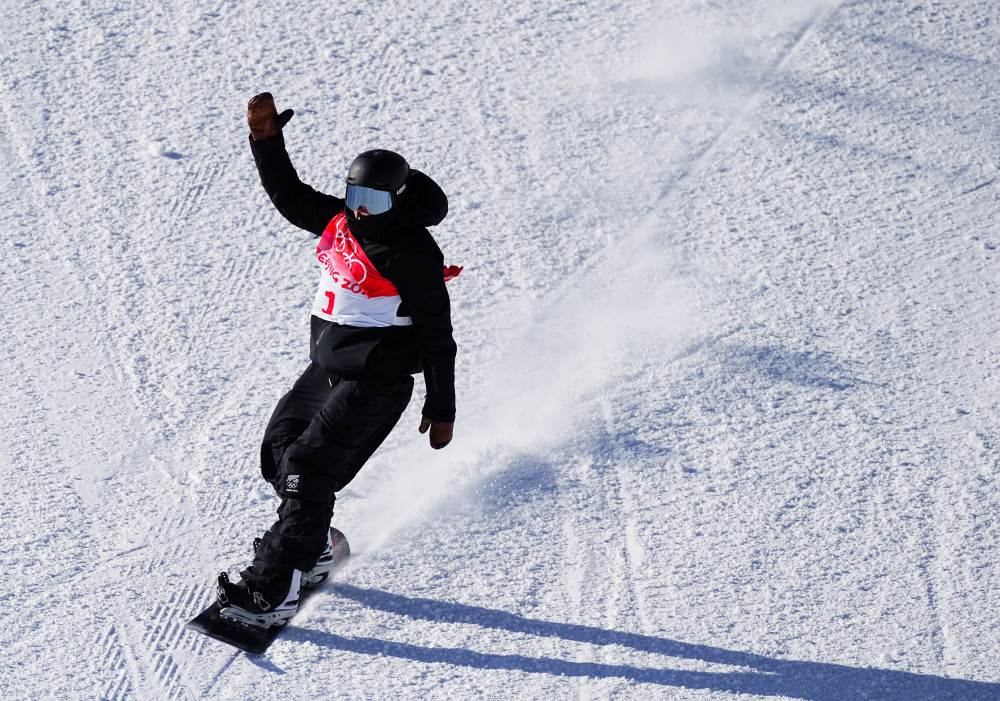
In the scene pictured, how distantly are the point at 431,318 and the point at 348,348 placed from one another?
0.32 m

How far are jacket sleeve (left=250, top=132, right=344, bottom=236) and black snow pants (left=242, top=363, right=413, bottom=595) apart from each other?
555 millimetres

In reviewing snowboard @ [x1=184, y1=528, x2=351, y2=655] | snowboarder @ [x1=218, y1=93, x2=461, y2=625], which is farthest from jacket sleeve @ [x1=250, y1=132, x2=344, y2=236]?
snowboard @ [x1=184, y1=528, x2=351, y2=655]

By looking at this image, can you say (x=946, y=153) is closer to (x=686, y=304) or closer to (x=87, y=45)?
(x=686, y=304)

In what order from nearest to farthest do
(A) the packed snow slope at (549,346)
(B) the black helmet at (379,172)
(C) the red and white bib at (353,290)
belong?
(B) the black helmet at (379,172) → (C) the red and white bib at (353,290) → (A) the packed snow slope at (549,346)

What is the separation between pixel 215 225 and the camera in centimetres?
589

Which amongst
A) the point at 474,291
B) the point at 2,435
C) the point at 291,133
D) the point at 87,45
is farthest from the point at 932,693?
the point at 87,45

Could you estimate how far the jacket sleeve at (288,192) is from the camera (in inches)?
166

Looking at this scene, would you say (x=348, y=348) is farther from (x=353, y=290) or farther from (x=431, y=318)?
(x=431, y=318)

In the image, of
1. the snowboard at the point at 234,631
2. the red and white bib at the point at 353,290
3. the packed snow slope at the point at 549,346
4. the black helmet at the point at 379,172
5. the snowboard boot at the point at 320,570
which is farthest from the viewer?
the snowboard boot at the point at 320,570

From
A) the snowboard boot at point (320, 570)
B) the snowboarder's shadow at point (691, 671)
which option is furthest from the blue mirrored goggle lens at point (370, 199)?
the snowboarder's shadow at point (691, 671)

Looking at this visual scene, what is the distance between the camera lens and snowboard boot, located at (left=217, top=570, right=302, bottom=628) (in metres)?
4.15

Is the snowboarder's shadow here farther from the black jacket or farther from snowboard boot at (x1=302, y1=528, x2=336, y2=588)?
the black jacket

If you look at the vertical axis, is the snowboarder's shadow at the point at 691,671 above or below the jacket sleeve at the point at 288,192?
below

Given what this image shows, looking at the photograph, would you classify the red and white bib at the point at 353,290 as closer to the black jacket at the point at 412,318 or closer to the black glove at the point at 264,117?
the black jacket at the point at 412,318
